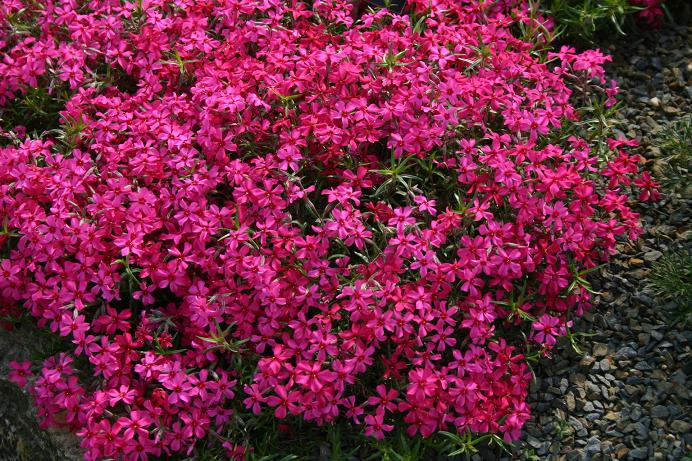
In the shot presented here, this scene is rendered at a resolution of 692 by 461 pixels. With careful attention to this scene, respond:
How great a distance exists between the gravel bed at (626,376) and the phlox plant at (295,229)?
169 millimetres

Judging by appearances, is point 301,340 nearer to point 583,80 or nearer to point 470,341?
point 470,341

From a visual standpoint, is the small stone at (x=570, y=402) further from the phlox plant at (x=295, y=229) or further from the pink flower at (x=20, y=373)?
the pink flower at (x=20, y=373)

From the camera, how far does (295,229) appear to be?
133 inches

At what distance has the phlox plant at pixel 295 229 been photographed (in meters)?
3.25

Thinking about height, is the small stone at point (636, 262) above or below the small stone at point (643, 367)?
above

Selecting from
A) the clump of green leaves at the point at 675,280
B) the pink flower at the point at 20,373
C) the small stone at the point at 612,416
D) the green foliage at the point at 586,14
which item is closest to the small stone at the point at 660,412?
the small stone at the point at 612,416

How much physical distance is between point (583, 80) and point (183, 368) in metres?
2.45

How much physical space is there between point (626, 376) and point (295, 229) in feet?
5.43

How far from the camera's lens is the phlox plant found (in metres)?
3.25

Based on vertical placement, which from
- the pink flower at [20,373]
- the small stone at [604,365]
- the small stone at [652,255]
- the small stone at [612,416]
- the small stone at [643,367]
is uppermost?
the small stone at [652,255]

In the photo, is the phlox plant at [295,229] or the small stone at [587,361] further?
the small stone at [587,361]

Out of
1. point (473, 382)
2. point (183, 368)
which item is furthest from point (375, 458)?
point (183, 368)

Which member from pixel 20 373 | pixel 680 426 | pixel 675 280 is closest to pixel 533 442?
pixel 680 426

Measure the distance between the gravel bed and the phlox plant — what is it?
0.17 meters
